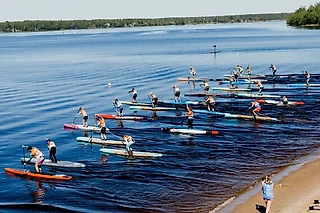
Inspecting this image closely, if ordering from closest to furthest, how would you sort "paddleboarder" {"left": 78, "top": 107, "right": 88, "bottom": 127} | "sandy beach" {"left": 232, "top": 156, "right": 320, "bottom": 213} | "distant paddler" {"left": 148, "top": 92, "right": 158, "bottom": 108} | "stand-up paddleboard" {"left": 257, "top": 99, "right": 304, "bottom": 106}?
"sandy beach" {"left": 232, "top": 156, "right": 320, "bottom": 213}, "paddleboarder" {"left": 78, "top": 107, "right": 88, "bottom": 127}, "distant paddler" {"left": 148, "top": 92, "right": 158, "bottom": 108}, "stand-up paddleboard" {"left": 257, "top": 99, "right": 304, "bottom": 106}

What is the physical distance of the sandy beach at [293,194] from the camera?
23.1 m

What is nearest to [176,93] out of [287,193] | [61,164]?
[61,164]

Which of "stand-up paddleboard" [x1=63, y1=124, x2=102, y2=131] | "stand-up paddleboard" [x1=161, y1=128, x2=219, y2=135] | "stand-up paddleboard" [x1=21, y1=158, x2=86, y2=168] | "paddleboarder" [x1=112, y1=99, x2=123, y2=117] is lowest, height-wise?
"stand-up paddleboard" [x1=21, y1=158, x2=86, y2=168]

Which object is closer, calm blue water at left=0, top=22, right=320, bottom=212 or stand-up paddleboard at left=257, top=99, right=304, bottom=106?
calm blue water at left=0, top=22, right=320, bottom=212

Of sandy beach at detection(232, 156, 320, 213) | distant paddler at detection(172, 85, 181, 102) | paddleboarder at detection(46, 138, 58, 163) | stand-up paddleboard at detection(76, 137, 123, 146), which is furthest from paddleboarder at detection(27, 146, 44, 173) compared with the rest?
distant paddler at detection(172, 85, 181, 102)

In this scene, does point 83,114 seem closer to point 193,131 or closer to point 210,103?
point 193,131

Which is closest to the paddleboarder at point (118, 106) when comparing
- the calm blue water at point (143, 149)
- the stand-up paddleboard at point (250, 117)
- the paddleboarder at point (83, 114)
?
the calm blue water at point (143, 149)

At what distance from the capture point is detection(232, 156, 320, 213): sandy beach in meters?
23.1

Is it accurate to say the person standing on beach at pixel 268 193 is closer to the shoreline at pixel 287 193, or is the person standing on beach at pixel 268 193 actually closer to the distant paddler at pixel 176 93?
the shoreline at pixel 287 193

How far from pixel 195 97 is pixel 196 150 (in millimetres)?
23715

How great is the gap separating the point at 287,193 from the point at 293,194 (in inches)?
14.3

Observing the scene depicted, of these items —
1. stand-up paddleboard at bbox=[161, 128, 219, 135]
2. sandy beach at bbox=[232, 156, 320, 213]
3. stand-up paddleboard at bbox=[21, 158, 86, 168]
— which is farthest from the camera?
stand-up paddleboard at bbox=[161, 128, 219, 135]

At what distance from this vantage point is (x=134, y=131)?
42375 mm

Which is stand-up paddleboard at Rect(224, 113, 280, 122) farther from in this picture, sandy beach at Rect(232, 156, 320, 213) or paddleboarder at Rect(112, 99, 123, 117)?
sandy beach at Rect(232, 156, 320, 213)
